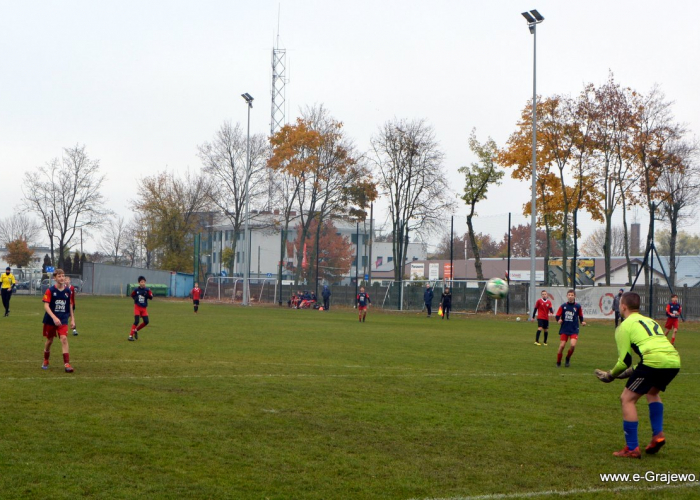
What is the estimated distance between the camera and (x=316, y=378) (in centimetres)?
1354

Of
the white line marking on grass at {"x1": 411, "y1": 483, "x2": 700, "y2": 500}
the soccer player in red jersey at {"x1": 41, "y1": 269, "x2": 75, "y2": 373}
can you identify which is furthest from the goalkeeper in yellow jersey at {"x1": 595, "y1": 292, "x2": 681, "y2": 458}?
the soccer player in red jersey at {"x1": 41, "y1": 269, "x2": 75, "y2": 373}

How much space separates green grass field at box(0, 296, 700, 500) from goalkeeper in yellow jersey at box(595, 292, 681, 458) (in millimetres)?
291

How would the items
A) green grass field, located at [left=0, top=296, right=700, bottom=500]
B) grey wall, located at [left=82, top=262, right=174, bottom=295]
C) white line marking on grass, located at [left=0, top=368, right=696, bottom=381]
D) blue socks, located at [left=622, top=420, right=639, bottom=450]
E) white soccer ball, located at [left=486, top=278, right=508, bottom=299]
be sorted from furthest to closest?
grey wall, located at [left=82, top=262, right=174, bottom=295] < white soccer ball, located at [left=486, top=278, right=508, bottom=299] < white line marking on grass, located at [left=0, top=368, right=696, bottom=381] < blue socks, located at [left=622, top=420, right=639, bottom=450] < green grass field, located at [left=0, top=296, right=700, bottom=500]

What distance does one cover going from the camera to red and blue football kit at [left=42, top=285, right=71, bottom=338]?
1333cm

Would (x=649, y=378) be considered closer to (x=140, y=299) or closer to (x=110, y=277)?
(x=140, y=299)

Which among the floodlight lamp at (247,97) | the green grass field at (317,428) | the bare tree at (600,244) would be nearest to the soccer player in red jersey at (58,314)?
the green grass field at (317,428)

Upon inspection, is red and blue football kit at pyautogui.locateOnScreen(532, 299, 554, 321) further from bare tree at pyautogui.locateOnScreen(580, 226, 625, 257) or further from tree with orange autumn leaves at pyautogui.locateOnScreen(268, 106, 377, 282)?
bare tree at pyautogui.locateOnScreen(580, 226, 625, 257)

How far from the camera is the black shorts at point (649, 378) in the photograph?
7.54 metres

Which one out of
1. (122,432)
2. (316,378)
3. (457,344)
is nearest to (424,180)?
(457,344)

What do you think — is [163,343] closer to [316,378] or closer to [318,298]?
[316,378]

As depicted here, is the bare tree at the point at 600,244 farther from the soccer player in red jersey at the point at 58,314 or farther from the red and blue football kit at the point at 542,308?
the soccer player in red jersey at the point at 58,314

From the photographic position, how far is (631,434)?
777 centimetres

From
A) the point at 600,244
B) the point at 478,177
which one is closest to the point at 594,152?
the point at 478,177

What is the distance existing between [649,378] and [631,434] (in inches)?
25.7
